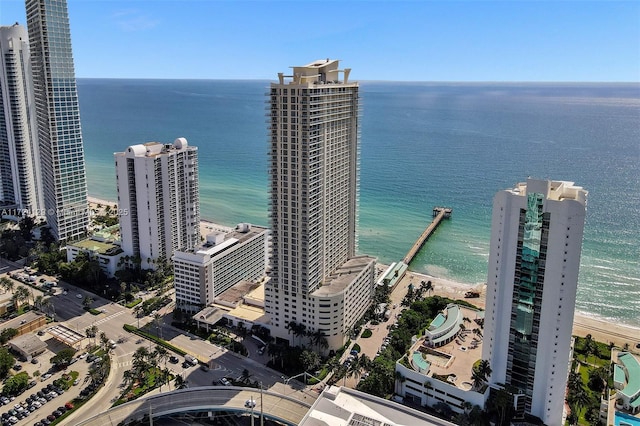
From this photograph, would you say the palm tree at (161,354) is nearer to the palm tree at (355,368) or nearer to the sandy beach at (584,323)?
the palm tree at (355,368)

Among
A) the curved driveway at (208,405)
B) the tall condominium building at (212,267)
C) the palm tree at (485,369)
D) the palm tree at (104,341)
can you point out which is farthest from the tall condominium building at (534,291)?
the palm tree at (104,341)

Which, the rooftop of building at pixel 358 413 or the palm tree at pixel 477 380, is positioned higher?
the rooftop of building at pixel 358 413

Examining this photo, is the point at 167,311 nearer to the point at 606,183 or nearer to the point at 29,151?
the point at 29,151

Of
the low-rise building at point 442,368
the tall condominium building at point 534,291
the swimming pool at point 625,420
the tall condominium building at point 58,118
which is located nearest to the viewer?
the tall condominium building at point 534,291

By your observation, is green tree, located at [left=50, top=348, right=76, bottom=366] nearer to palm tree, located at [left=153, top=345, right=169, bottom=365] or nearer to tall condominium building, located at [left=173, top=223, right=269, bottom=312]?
palm tree, located at [left=153, top=345, right=169, bottom=365]

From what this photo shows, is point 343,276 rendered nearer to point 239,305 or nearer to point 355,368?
point 355,368

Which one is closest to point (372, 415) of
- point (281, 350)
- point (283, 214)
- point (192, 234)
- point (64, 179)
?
point (281, 350)

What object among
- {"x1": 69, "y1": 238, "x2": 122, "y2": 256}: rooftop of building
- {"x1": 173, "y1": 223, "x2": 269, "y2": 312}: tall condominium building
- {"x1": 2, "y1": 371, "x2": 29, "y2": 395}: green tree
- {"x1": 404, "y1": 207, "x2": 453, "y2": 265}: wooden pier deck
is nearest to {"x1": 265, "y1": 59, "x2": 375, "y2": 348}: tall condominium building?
{"x1": 173, "y1": 223, "x2": 269, "y2": 312}: tall condominium building
